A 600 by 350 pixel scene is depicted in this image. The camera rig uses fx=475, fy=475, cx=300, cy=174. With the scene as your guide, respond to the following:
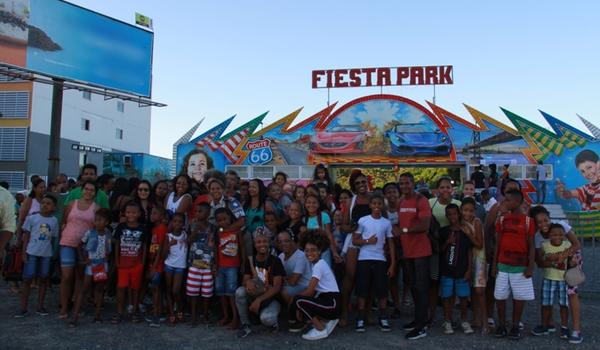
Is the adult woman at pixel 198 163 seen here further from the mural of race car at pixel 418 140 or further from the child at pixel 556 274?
the child at pixel 556 274

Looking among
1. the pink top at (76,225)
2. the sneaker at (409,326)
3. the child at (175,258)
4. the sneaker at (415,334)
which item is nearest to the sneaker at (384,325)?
the sneaker at (409,326)

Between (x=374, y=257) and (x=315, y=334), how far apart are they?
111 cm

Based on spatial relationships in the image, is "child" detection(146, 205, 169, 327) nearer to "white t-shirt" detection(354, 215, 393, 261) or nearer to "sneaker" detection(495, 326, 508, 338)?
"white t-shirt" detection(354, 215, 393, 261)

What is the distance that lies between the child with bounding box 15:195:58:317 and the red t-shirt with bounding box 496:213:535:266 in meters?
5.31

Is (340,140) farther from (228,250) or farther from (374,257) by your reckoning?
(228,250)

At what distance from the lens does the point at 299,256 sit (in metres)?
5.36

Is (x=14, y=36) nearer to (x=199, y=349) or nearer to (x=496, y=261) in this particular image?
(x=199, y=349)

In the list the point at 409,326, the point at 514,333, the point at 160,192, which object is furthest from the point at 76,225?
the point at 514,333

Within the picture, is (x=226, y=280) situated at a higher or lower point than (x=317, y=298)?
higher

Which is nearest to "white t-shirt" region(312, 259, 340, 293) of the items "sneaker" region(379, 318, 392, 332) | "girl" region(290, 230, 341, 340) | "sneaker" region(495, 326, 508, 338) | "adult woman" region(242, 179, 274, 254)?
"girl" region(290, 230, 341, 340)

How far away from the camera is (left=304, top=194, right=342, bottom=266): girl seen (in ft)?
18.7

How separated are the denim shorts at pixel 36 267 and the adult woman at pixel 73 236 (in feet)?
0.91

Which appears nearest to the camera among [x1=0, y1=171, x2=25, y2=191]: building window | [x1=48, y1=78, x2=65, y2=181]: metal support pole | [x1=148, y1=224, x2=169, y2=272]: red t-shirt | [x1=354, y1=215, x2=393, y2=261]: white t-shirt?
[x1=354, y1=215, x2=393, y2=261]: white t-shirt

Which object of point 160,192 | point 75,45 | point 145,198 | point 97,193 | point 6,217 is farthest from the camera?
point 75,45
